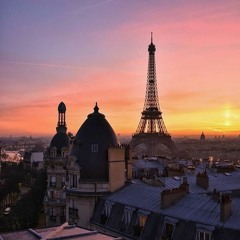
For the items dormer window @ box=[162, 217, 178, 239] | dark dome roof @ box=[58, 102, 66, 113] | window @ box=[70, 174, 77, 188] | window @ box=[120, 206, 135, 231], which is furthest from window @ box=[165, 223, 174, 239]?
dark dome roof @ box=[58, 102, 66, 113]

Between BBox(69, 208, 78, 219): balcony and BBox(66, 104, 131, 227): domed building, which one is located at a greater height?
BBox(66, 104, 131, 227): domed building

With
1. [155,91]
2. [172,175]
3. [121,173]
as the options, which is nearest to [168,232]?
[121,173]

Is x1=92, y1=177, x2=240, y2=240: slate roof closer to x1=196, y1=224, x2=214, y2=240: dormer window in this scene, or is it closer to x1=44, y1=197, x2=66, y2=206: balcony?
x1=196, y1=224, x2=214, y2=240: dormer window

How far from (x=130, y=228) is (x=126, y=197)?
347cm

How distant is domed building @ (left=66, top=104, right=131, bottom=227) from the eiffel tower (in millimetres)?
91324

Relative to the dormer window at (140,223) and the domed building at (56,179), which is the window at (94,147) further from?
the domed building at (56,179)

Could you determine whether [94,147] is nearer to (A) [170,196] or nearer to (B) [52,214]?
(A) [170,196]

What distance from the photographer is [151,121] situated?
128m

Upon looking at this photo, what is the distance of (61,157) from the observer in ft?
176

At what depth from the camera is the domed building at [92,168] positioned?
31989 millimetres

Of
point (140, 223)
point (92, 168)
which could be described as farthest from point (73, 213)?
point (140, 223)

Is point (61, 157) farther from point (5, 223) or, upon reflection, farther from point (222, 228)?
point (222, 228)

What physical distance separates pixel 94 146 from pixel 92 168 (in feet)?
4.99

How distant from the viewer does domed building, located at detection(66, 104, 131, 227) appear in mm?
31989
